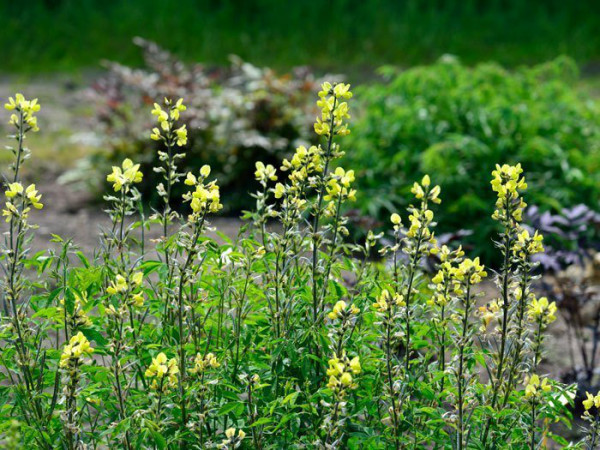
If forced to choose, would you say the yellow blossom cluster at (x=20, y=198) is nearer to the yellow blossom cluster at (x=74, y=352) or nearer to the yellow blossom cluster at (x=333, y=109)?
the yellow blossom cluster at (x=74, y=352)

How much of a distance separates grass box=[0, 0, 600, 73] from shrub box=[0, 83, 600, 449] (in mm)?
8844

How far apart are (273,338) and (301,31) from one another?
10221 millimetres

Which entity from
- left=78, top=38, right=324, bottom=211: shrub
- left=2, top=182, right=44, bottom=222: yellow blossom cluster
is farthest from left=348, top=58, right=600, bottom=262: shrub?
left=2, top=182, right=44, bottom=222: yellow blossom cluster

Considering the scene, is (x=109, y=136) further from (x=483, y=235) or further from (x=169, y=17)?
(x=169, y=17)

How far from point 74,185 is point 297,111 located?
2.08m

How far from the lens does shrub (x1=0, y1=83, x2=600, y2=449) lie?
2.12 metres

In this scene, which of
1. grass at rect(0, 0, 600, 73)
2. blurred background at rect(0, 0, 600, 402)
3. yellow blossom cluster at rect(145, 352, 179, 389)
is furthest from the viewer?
grass at rect(0, 0, 600, 73)

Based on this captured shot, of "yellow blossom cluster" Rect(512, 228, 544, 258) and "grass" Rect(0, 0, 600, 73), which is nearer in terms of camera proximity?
"yellow blossom cluster" Rect(512, 228, 544, 258)

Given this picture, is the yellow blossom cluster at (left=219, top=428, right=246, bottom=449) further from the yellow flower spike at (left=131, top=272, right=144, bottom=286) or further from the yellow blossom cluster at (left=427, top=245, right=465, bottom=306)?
the yellow blossom cluster at (left=427, top=245, right=465, bottom=306)

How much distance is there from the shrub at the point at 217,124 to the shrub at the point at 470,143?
724 millimetres

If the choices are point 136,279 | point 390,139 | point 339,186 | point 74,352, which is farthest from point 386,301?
point 390,139

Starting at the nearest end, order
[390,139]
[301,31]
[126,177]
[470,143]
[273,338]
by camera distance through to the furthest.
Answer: [126,177]
[273,338]
[470,143]
[390,139]
[301,31]

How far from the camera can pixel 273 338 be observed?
2.30 m

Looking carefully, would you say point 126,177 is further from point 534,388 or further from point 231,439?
point 534,388
